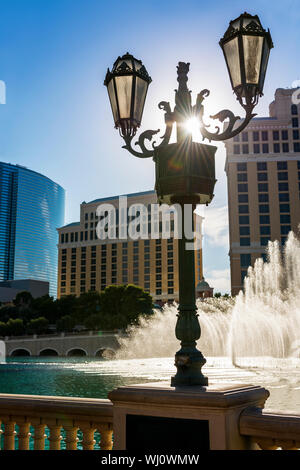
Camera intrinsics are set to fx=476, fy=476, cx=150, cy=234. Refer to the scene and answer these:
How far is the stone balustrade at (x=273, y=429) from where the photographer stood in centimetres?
320

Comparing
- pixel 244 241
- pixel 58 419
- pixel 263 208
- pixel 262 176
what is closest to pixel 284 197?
pixel 263 208

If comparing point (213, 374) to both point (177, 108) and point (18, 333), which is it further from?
point (18, 333)

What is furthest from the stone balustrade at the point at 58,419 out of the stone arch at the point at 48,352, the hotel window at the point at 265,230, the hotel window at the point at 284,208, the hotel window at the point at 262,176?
the hotel window at the point at 262,176

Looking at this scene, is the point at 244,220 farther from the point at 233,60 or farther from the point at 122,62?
the point at 233,60

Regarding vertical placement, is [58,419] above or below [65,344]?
above

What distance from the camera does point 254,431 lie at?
3.22 m

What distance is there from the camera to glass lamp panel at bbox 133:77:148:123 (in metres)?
5.23

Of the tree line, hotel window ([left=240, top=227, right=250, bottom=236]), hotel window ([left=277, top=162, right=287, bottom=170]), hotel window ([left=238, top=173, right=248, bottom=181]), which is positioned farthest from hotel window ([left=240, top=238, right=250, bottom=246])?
the tree line

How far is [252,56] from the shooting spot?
473 cm

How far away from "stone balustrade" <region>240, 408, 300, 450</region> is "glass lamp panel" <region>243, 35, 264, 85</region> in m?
3.20

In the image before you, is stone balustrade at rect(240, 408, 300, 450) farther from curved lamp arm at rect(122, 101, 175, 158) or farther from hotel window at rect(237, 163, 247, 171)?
hotel window at rect(237, 163, 247, 171)

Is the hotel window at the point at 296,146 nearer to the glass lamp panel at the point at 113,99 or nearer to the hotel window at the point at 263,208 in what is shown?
the hotel window at the point at 263,208

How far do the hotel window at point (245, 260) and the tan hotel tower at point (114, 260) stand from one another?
106ft

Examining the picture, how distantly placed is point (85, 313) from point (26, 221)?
98830 mm
